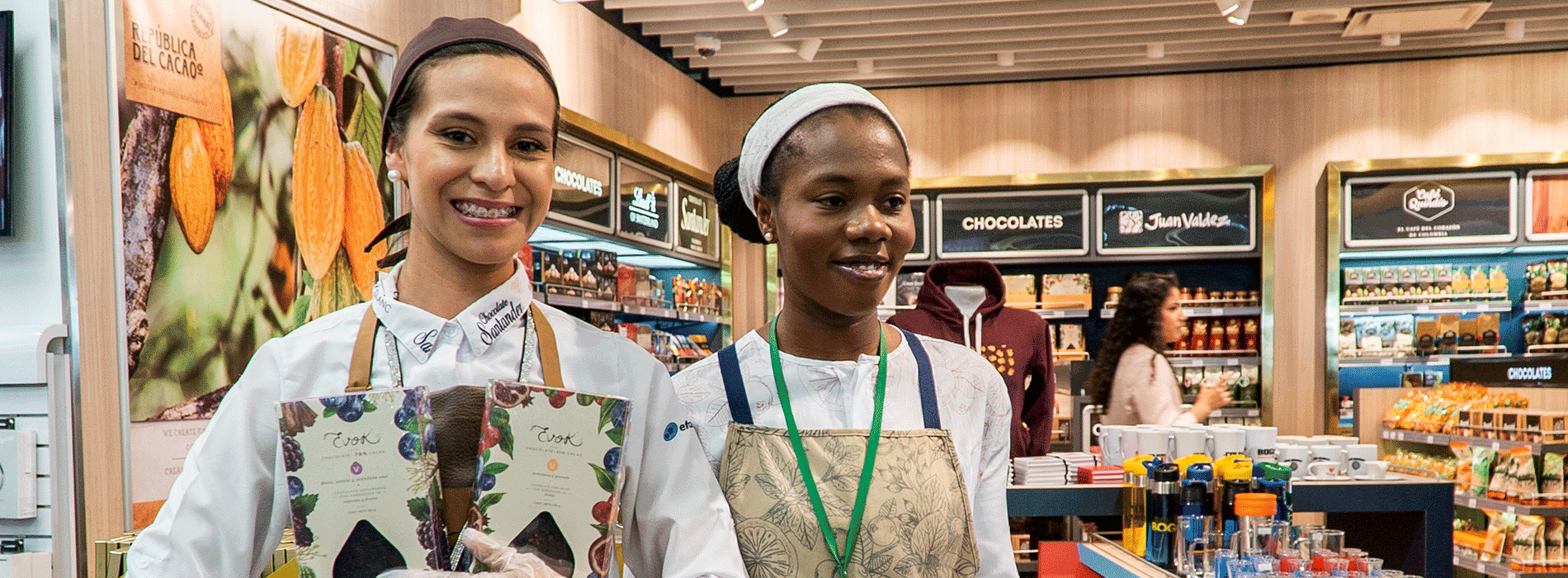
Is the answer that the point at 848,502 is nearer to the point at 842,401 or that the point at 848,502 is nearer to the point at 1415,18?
the point at 842,401

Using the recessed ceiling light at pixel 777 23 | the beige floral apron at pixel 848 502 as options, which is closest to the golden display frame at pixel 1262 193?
the recessed ceiling light at pixel 777 23

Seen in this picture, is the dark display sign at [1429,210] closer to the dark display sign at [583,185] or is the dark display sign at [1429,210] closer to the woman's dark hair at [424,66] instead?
the dark display sign at [583,185]

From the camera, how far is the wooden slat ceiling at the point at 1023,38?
5.98 meters

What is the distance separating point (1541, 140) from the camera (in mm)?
7152

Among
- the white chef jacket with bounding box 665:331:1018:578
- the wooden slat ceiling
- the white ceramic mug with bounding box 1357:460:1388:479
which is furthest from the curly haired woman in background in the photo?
the white chef jacket with bounding box 665:331:1018:578

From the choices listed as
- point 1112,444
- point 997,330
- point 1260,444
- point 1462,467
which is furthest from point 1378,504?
point 1462,467

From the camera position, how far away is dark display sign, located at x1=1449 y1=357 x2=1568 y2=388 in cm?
538

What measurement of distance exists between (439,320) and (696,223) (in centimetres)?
617

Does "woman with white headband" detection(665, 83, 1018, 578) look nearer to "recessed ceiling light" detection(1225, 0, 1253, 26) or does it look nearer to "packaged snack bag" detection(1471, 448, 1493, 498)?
"recessed ceiling light" detection(1225, 0, 1253, 26)

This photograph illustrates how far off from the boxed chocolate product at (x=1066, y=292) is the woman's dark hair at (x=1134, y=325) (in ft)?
9.06

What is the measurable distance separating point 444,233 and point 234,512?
13.9 inches

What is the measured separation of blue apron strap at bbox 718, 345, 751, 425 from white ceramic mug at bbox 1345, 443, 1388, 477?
98.3 inches

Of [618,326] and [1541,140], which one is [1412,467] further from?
[618,326]

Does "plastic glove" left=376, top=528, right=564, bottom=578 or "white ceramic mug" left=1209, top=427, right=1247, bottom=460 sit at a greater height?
"plastic glove" left=376, top=528, right=564, bottom=578
